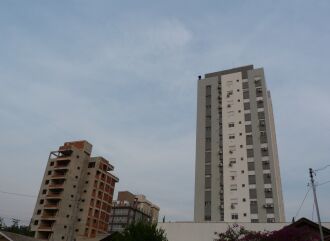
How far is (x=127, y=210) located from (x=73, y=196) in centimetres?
3684

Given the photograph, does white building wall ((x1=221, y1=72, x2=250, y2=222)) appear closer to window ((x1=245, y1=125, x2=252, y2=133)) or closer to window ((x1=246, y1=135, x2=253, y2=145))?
window ((x1=245, y1=125, x2=252, y2=133))

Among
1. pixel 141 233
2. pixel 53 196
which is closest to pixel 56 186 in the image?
pixel 53 196

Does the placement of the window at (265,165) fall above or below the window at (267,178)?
above

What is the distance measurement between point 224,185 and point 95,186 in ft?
135

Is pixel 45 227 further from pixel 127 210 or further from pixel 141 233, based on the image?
pixel 141 233

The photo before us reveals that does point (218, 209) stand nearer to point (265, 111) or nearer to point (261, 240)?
point (265, 111)

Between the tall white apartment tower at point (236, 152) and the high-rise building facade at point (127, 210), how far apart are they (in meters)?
48.2

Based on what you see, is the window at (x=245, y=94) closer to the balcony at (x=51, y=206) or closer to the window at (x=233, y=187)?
the window at (x=233, y=187)

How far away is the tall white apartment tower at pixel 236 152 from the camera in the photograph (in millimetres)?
69812

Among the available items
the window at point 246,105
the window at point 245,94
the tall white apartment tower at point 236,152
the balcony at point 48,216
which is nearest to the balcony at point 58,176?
the balcony at point 48,216

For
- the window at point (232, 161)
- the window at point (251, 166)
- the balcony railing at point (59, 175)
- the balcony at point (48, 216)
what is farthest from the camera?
the balcony railing at point (59, 175)

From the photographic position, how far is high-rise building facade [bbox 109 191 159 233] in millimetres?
123875

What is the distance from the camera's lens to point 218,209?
71062 millimetres

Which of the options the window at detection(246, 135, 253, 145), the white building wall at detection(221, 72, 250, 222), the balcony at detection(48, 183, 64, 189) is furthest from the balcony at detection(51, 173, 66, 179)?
the window at detection(246, 135, 253, 145)
